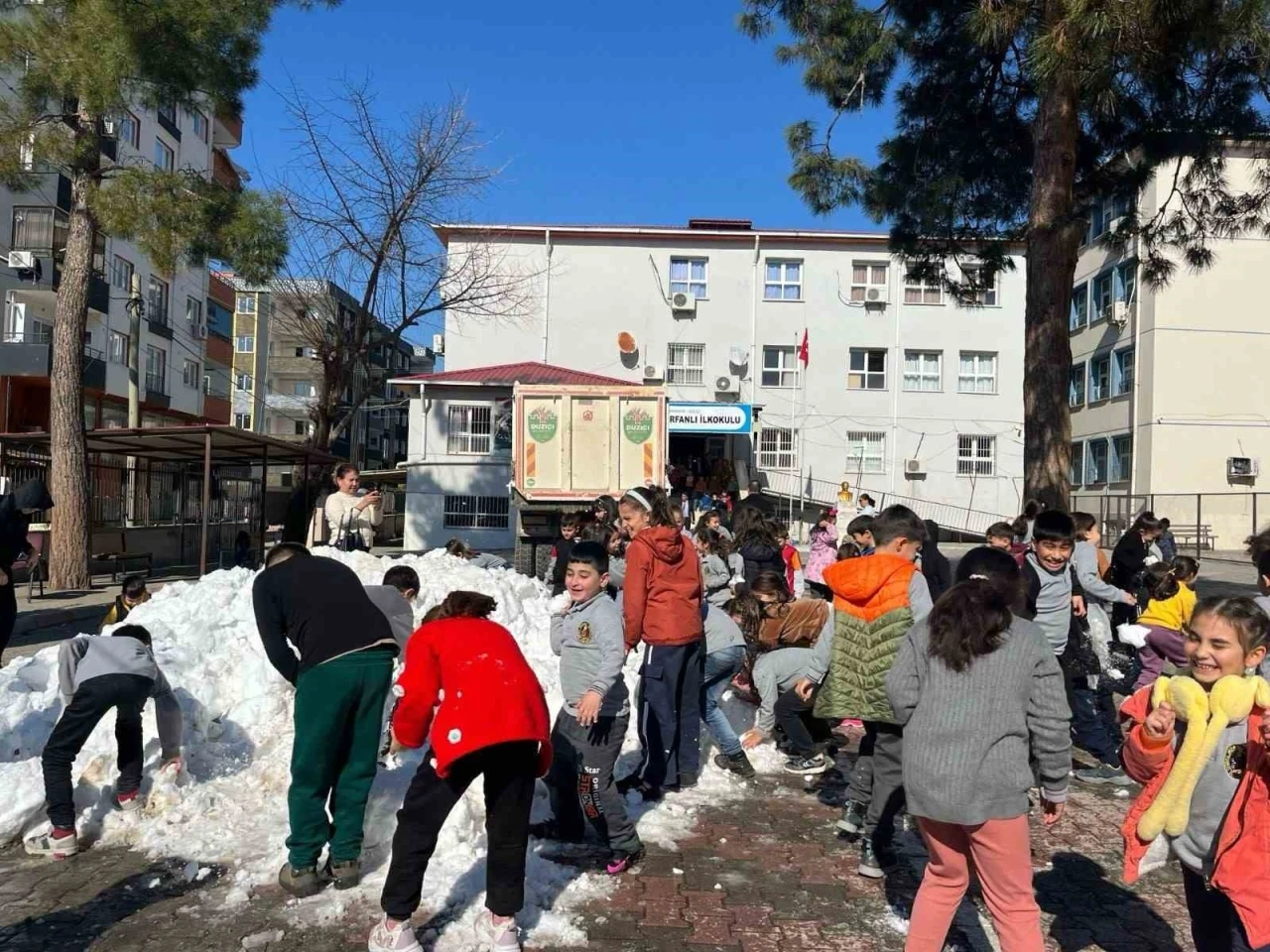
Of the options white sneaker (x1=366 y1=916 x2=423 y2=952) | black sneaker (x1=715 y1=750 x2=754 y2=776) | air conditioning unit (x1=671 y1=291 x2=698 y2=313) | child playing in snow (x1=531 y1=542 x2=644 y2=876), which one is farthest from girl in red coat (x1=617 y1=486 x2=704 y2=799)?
air conditioning unit (x1=671 y1=291 x2=698 y2=313)

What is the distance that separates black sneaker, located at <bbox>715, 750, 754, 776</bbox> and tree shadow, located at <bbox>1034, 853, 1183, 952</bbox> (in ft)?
6.67

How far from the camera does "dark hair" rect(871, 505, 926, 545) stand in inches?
197

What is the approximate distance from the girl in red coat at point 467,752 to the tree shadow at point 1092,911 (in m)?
2.35

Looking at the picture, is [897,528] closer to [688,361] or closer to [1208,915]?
[1208,915]

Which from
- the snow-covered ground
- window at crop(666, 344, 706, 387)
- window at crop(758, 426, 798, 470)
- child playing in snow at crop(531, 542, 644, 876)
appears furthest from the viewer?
window at crop(758, 426, 798, 470)

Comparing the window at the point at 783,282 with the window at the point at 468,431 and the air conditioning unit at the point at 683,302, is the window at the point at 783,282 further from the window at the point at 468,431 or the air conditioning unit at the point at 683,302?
the window at the point at 468,431

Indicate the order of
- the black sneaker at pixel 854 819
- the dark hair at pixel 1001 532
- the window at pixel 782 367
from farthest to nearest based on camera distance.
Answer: the window at pixel 782 367 → the dark hair at pixel 1001 532 → the black sneaker at pixel 854 819

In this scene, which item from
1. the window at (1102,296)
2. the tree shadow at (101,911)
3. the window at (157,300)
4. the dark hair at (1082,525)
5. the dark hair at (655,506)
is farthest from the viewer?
the window at (157,300)

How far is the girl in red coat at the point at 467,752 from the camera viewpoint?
3.81 m

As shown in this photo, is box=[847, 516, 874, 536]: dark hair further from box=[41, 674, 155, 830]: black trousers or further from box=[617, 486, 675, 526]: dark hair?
box=[41, 674, 155, 830]: black trousers

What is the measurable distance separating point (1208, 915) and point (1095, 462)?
35.8 meters

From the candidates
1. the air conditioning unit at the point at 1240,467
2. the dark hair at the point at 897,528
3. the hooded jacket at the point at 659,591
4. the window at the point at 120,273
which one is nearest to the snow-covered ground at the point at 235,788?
the hooded jacket at the point at 659,591

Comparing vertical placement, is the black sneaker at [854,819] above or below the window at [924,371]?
below

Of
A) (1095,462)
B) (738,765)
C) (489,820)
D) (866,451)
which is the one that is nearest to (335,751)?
(489,820)
